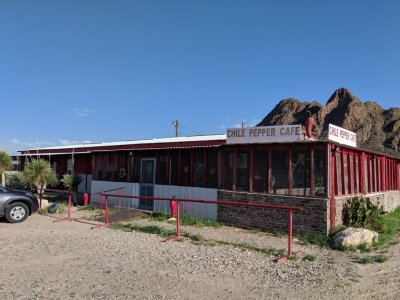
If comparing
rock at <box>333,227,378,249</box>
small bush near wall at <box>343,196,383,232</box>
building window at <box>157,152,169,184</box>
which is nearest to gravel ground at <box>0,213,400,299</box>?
rock at <box>333,227,378,249</box>

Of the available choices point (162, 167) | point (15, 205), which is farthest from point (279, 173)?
point (15, 205)

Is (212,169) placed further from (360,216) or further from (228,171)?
(360,216)

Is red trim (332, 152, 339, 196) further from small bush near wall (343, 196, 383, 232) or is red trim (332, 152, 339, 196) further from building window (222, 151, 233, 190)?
building window (222, 151, 233, 190)

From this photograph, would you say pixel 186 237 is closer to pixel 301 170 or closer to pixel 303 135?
pixel 301 170

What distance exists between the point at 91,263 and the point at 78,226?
4.79 meters

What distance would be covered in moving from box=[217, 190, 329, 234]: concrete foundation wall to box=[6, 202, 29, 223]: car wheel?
618cm

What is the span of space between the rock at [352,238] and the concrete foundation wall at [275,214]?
2.63 feet

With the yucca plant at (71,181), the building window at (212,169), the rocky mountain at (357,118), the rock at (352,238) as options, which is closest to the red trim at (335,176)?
the rock at (352,238)

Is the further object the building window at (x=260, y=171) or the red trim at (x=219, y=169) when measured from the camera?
the red trim at (x=219, y=169)

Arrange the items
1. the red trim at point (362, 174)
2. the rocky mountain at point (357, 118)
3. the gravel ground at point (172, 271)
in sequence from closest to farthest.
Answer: the gravel ground at point (172, 271) < the red trim at point (362, 174) < the rocky mountain at point (357, 118)

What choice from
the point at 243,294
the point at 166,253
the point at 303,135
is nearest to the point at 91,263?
the point at 166,253

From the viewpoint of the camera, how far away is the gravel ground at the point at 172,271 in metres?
5.75

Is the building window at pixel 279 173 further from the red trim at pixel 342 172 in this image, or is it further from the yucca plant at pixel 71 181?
the yucca plant at pixel 71 181

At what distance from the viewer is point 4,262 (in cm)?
747
